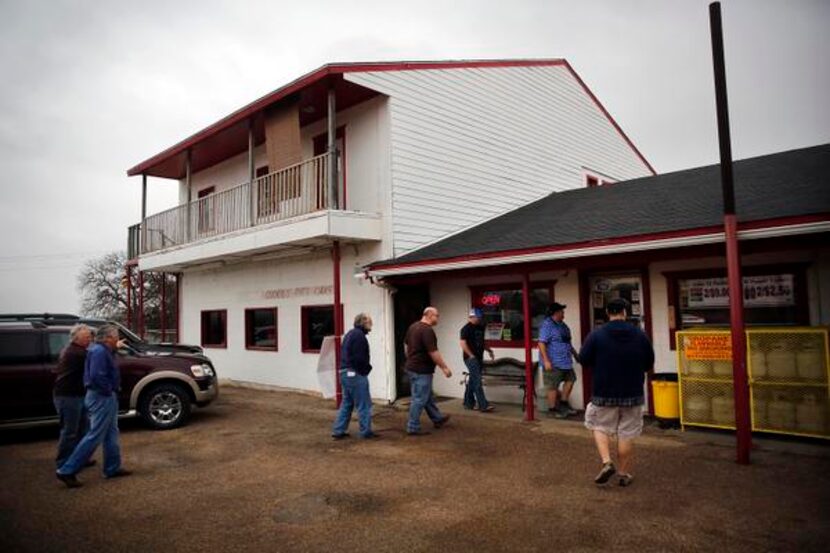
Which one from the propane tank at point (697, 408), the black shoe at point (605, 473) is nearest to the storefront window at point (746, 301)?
the propane tank at point (697, 408)

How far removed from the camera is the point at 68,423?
6.21 meters

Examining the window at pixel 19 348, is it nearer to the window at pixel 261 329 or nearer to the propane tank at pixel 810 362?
the window at pixel 261 329

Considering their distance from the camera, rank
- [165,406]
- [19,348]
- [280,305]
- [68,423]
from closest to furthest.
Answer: [68,423] < [19,348] < [165,406] < [280,305]

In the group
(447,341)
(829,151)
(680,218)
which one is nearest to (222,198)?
(447,341)

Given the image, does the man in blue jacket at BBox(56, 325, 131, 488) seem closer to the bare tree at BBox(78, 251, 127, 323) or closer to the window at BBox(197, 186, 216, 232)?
the window at BBox(197, 186, 216, 232)

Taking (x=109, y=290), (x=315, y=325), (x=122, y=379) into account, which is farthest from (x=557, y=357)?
(x=109, y=290)

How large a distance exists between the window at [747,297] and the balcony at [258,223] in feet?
18.4

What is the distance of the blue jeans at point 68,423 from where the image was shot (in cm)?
620

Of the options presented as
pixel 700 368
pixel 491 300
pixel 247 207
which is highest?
pixel 247 207

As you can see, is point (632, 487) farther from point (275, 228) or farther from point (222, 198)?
point (222, 198)

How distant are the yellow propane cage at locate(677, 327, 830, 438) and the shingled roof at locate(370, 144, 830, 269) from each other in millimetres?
1546

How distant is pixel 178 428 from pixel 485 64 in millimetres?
10367

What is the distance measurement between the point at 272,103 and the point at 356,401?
6.88m

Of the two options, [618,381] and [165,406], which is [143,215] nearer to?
[165,406]
